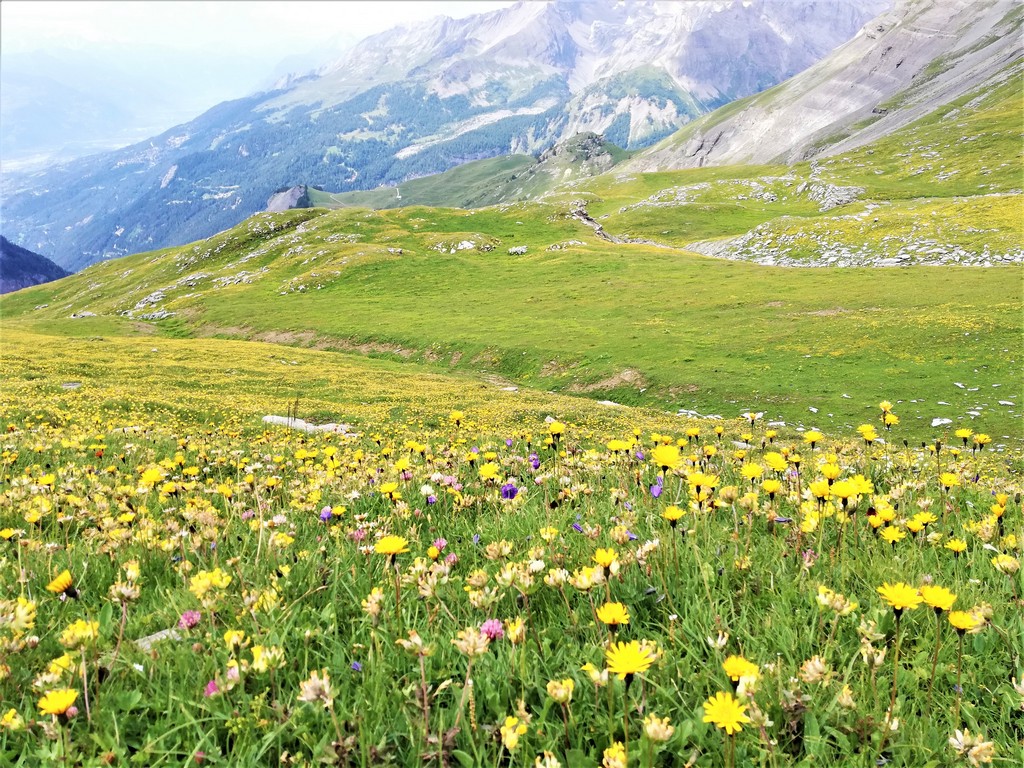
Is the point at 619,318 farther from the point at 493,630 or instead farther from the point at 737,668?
the point at 737,668

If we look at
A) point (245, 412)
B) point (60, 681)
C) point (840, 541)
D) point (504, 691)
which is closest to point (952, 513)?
point (840, 541)

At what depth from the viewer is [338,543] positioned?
357cm

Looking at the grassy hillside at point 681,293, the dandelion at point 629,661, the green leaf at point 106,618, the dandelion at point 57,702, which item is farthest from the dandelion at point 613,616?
the grassy hillside at point 681,293

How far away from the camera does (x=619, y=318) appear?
153ft

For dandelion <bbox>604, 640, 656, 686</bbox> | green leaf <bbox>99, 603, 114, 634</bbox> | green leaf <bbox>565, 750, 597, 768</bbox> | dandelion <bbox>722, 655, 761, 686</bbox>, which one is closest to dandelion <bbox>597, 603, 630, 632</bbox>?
dandelion <bbox>604, 640, 656, 686</bbox>

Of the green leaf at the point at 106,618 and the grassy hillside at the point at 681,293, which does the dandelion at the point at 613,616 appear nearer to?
the green leaf at the point at 106,618

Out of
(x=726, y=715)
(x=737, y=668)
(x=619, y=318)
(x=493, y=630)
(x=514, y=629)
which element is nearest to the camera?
(x=726, y=715)

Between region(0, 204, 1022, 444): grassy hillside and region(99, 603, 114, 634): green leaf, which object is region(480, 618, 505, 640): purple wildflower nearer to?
region(99, 603, 114, 634): green leaf

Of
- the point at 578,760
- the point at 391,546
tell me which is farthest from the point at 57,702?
the point at 578,760

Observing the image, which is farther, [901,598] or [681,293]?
[681,293]

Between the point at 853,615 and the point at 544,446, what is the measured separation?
5.72 m

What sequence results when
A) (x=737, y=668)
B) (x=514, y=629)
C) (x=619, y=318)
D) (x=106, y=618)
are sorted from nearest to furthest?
(x=737, y=668)
(x=514, y=629)
(x=106, y=618)
(x=619, y=318)

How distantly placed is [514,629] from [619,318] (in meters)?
45.9

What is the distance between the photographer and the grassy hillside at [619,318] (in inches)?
1100
